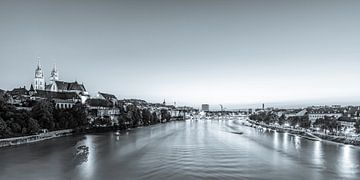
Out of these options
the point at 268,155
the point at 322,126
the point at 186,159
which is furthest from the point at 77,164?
the point at 322,126

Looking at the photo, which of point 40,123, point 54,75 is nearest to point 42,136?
point 40,123

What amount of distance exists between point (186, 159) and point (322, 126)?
35.8 metres

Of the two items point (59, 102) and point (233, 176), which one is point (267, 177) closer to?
point (233, 176)

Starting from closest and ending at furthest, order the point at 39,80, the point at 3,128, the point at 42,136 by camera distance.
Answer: the point at 3,128
the point at 42,136
the point at 39,80

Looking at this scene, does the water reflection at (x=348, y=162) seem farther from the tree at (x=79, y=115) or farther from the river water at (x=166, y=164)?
the tree at (x=79, y=115)

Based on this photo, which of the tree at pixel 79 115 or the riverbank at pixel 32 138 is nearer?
the riverbank at pixel 32 138

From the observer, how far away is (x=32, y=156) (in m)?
26.5

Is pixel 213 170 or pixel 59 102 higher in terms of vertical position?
pixel 59 102

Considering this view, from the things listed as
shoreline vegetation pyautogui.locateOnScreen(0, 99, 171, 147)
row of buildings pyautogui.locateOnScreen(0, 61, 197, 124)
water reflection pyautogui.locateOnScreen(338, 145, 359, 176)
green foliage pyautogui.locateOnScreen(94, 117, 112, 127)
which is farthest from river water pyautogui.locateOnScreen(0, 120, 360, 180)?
row of buildings pyautogui.locateOnScreen(0, 61, 197, 124)

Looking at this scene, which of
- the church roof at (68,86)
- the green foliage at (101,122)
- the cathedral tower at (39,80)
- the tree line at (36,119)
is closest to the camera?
Result: the tree line at (36,119)

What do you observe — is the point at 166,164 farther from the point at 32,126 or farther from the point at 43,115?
the point at 43,115

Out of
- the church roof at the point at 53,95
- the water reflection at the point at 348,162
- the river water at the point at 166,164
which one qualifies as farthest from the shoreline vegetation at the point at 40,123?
the water reflection at the point at 348,162

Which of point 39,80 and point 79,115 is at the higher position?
point 39,80

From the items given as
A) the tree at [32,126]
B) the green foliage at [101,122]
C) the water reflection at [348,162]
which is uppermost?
the tree at [32,126]
